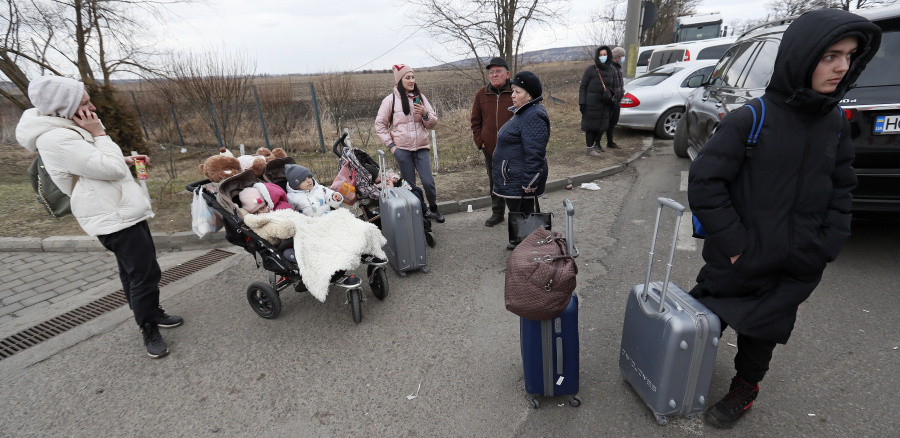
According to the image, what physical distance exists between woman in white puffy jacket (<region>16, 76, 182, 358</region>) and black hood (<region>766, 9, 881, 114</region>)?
401 centimetres

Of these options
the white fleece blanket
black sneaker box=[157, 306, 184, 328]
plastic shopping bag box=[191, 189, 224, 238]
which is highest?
plastic shopping bag box=[191, 189, 224, 238]

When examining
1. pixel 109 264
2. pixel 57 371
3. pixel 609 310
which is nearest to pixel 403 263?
pixel 609 310

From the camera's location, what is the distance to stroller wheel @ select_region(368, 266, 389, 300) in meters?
3.87

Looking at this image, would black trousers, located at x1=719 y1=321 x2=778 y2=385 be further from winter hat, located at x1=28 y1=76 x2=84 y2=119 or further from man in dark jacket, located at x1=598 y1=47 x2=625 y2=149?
man in dark jacket, located at x1=598 y1=47 x2=625 y2=149

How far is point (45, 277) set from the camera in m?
4.84

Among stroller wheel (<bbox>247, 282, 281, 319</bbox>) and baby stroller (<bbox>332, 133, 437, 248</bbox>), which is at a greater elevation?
baby stroller (<bbox>332, 133, 437, 248</bbox>)

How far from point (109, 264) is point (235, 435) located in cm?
386

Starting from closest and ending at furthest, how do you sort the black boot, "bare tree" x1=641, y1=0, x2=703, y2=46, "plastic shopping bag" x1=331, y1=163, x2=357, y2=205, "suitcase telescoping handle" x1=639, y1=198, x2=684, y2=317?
"suitcase telescoping handle" x1=639, y1=198, x2=684, y2=317 < "plastic shopping bag" x1=331, y1=163, x2=357, y2=205 < the black boot < "bare tree" x1=641, y1=0, x2=703, y2=46

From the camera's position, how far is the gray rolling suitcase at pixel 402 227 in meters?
4.24

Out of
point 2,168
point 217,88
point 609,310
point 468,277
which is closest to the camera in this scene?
point 609,310

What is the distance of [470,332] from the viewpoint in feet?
11.2

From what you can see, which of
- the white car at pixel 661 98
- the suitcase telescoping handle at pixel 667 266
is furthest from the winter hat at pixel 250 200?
the white car at pixel 661 98

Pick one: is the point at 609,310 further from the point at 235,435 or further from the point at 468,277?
the point at 235,435

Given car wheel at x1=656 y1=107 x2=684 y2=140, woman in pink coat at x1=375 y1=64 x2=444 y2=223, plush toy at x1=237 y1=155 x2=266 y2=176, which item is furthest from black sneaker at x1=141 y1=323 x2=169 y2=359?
car wheel at x1=656 y1=107 x2=684 y2=140
